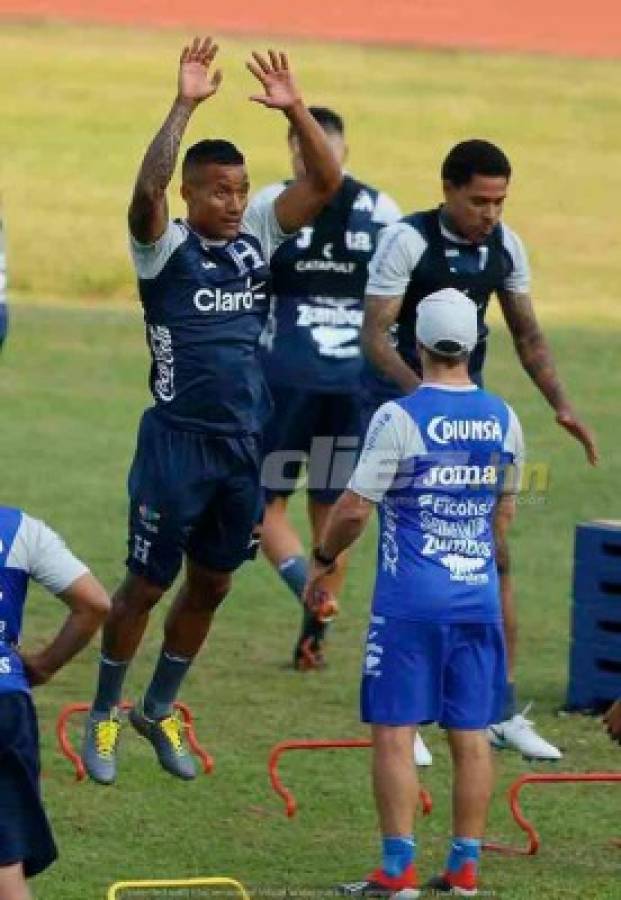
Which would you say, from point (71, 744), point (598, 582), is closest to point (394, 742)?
point (71, 744)

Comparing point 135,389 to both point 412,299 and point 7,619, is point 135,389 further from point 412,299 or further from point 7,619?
point 7,619

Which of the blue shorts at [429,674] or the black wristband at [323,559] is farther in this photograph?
the black wristband at [323,559]

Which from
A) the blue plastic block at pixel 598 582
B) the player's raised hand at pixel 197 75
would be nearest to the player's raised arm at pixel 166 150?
the player's raised hand at pixel 197 75

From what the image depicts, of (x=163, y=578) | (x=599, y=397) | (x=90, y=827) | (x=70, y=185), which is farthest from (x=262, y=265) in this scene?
(x=70, y=185)

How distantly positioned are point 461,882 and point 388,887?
0.29 meters

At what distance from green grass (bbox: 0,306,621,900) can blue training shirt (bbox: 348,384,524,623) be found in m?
1.12

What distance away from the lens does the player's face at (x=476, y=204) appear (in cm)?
1185

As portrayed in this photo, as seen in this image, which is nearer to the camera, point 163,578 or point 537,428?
point 163,578

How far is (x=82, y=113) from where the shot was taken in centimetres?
4241

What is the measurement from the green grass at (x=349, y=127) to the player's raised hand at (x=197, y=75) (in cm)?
2169

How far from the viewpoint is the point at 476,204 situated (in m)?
11.9

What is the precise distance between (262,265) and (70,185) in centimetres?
2804

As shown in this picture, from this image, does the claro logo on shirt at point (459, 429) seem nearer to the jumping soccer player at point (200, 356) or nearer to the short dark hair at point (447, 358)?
the short dark hair at point (447, 358)

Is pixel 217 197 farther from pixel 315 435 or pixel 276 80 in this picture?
pixel 315 435
